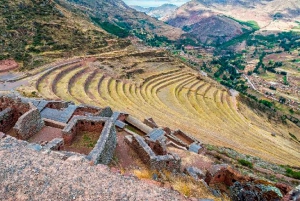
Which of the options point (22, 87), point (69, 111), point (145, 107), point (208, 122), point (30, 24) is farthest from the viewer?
point (30, 24)

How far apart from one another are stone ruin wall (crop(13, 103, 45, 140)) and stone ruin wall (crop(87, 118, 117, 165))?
14.1 ft

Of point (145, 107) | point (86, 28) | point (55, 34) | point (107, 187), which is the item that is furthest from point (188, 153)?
point (86, 28)

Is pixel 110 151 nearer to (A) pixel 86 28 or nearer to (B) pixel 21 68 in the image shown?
Result: (B) pixel 21 68

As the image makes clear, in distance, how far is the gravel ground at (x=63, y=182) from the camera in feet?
25.7

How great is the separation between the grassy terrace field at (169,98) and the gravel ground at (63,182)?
2176 cm

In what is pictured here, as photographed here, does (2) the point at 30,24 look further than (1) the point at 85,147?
Yes

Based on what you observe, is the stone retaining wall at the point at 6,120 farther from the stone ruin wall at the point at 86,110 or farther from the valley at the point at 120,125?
the stone ruin wall at the point at 86,110

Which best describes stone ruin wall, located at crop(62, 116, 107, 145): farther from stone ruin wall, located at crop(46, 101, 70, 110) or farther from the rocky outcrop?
the rocky outcrop

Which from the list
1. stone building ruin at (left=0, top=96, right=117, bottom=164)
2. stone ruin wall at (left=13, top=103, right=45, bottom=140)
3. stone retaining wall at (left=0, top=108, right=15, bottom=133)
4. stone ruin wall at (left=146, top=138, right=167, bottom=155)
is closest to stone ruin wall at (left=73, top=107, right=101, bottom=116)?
stone building ruin at (left=0, top=96, right=117, bottom=164)

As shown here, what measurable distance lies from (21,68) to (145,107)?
2208cm

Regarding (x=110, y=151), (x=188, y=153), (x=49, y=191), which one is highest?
(x=49, y=191)

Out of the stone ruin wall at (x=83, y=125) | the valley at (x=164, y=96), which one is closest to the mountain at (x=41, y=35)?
the valley at (x=164, y=96)

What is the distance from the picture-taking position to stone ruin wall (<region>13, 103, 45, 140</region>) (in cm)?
1405

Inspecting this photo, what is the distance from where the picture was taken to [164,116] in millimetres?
37312
